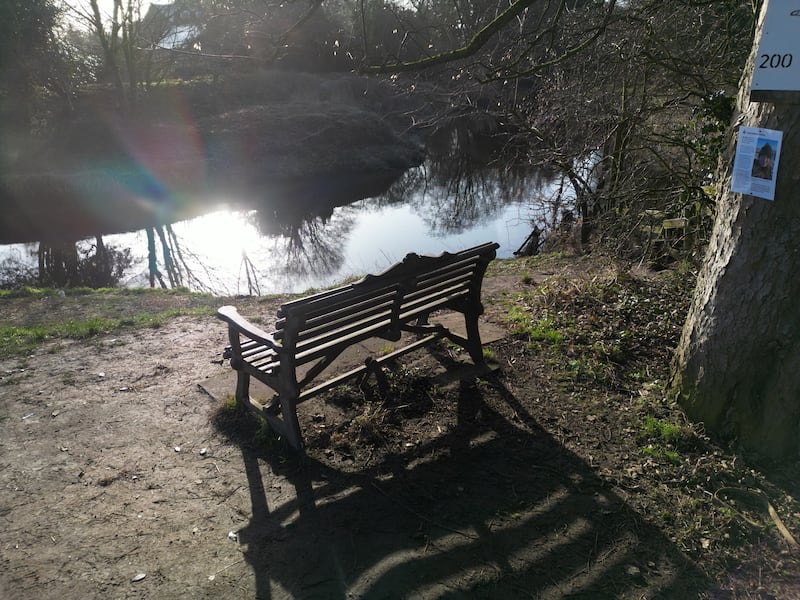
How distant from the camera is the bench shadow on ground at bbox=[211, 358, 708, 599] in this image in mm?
2604

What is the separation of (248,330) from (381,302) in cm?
90

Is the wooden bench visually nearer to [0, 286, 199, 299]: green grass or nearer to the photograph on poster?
the photograph on poster

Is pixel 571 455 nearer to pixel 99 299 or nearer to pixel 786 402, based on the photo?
pixel 786 402

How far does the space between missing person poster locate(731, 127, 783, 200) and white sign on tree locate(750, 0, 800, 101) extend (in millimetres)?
198

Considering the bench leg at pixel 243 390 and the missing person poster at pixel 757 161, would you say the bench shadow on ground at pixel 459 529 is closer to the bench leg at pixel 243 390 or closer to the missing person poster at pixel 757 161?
the bench leg at pixel 243 390

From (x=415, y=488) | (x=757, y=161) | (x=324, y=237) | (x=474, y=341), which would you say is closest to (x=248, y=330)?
(x=415, y=488)

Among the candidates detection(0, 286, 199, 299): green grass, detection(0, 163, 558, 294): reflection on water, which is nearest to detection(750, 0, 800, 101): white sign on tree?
detection(0, 163, 558, 294): reflection on water

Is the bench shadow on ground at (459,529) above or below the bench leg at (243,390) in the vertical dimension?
below

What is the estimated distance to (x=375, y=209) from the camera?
65.9 ft

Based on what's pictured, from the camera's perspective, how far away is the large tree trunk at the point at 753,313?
300 cm

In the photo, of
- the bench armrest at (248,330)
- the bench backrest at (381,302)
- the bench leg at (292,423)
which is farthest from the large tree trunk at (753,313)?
the bench armrest at (248,330)

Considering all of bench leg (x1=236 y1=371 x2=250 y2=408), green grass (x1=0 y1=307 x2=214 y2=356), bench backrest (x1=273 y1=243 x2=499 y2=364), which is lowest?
green grass (x1=0 y1=307 x2=214 y2=356)

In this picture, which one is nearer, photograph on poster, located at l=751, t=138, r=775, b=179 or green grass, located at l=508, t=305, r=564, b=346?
photograph on poster, located at l=751, t=138, r=775, b=179

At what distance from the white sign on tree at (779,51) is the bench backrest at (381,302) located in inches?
76.8
